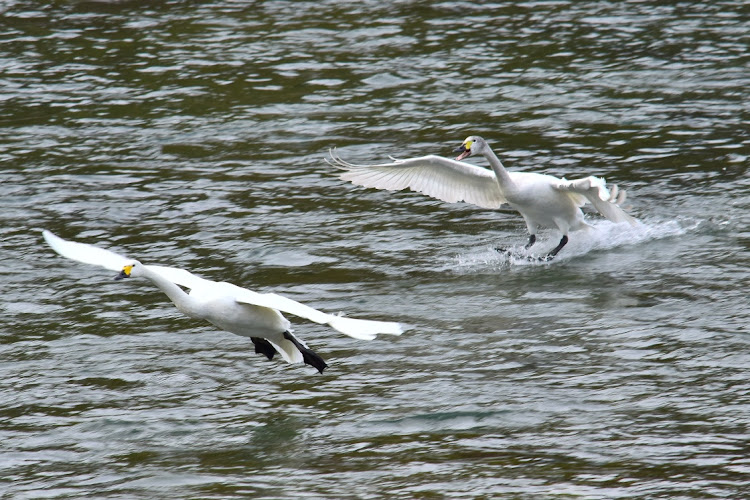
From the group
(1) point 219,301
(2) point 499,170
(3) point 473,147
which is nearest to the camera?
(1) point 219,301

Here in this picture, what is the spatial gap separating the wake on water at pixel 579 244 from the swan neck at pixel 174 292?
4.15 meters

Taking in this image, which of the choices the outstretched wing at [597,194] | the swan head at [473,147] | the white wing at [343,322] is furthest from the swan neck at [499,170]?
the white wing at [343,322]

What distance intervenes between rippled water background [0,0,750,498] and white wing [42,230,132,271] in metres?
1.16

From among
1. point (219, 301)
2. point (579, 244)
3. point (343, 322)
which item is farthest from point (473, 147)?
point (343, 322)

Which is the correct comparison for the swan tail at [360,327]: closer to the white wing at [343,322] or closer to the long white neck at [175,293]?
the white wing at [343,322]

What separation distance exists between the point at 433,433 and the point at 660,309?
3374 millimetres

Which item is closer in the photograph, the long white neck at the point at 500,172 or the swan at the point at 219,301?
the swan at the point at 219,301

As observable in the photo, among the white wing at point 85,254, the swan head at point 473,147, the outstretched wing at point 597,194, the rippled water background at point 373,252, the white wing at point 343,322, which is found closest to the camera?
the white wing at point 343,322

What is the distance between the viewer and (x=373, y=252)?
1402 centimetres

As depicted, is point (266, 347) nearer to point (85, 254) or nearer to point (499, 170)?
point (85, 254)

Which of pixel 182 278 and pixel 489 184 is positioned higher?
pixel 182 278

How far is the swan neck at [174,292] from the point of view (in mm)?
10086

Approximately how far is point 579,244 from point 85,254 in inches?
248

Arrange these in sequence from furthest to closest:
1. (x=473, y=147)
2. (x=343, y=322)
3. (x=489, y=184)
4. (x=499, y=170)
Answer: (x=489, y=184)
(x=473, y=147)
(x=499, y=170)
(x=343, y=322)
